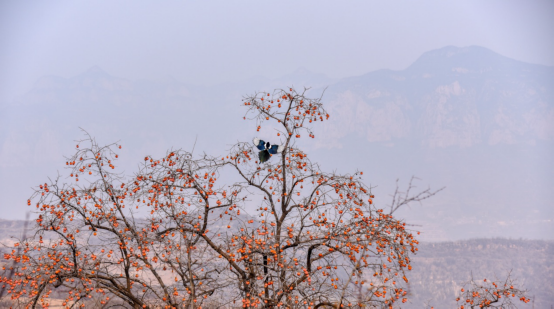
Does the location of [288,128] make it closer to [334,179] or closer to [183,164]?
[334,179]

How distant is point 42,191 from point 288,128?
489 centimetres

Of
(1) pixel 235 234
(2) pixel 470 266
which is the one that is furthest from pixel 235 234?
(2) pixel 470 266

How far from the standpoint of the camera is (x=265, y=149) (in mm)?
8914

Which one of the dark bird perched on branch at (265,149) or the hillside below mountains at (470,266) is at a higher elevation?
the dark bird perched on branch at (265,149)

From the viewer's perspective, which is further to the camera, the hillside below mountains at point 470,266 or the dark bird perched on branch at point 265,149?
the hillside below mountains at point 470,266

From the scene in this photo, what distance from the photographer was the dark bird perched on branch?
Result: 350 inches

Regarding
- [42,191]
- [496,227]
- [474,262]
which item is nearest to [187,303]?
[42,191]

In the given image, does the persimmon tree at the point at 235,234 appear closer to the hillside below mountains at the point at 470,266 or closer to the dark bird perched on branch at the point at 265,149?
the dark bird perched on branch at the point at 265,149

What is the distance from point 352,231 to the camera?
314 inches

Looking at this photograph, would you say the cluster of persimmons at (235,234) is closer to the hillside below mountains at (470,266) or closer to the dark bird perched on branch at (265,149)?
the dark bird perched on branch at (265,149)

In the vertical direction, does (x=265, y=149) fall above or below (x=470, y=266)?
above

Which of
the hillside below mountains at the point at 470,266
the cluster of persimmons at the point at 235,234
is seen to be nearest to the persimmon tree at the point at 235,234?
the cluster of persimmons at the point at 235,234

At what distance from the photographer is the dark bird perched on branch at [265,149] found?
8883mm

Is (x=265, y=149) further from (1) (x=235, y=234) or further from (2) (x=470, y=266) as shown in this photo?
(2) (x=470, y=266)
